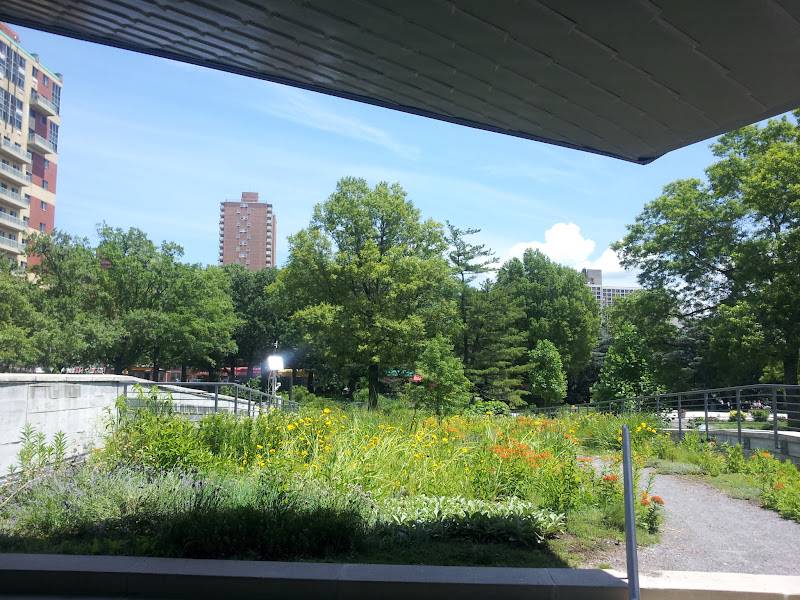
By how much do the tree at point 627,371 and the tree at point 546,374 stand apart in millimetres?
16054

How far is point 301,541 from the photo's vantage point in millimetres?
5375

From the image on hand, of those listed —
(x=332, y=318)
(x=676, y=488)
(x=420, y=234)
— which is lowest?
(x=676, y=488)

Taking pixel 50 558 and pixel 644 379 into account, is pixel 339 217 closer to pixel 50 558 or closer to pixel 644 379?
pixel 644 379

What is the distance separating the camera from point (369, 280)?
33656 mm

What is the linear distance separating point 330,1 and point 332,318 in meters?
27.8

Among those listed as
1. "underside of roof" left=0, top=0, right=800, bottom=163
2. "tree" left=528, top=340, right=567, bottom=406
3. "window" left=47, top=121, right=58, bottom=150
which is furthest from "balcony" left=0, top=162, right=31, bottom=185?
"underside of roof" left=0, top=0, right=800, bottom=163

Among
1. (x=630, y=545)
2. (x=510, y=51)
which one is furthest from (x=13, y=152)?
(x=630, y=545)

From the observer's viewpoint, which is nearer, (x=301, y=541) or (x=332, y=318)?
(x=301, y=541)

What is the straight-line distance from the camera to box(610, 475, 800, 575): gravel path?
5473 millimetres

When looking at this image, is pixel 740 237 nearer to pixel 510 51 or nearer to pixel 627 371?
pixel 627 371

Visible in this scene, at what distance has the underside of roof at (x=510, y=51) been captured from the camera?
3.86m

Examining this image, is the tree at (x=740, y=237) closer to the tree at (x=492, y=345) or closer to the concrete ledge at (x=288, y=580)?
the tree at (x=492, y=345)

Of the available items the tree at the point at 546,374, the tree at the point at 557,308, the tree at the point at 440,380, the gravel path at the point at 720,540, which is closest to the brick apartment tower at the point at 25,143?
the tree at the point at 557,308

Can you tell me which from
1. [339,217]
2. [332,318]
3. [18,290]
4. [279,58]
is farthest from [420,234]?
[279,58]
